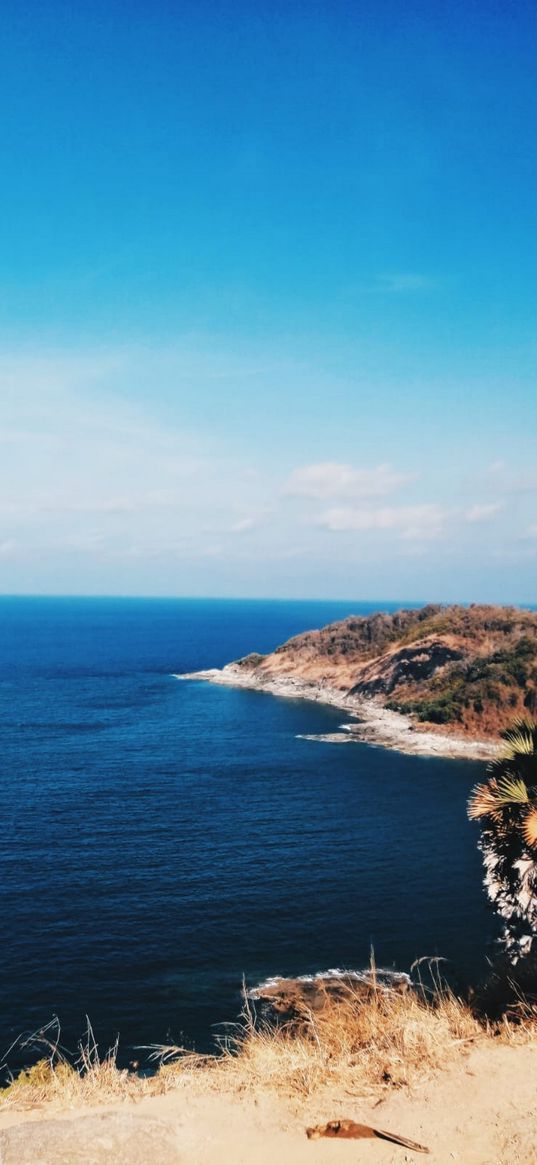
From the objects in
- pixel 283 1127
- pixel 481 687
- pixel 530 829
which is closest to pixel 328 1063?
pixel 283 1127

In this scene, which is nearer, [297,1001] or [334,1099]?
[334,1099]

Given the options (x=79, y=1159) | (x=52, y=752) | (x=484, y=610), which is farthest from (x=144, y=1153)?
(x=484, y=610)

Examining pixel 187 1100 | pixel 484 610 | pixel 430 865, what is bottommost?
pixel 430 865

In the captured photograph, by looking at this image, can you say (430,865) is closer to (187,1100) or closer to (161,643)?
(187,1100)

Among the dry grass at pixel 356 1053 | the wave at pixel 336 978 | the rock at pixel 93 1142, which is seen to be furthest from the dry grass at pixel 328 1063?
the wave at pixel 336 978

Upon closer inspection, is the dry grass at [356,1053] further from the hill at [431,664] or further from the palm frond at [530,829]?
the hill at [431,664]

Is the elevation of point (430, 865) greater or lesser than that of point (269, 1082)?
lesser

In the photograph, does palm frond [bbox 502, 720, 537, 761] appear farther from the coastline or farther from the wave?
the coastline
